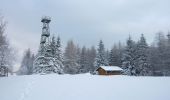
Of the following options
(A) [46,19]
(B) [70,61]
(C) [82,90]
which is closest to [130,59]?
(B) [70,61]

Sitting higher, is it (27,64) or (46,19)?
(46,19)

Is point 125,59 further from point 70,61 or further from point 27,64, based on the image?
point 27,64

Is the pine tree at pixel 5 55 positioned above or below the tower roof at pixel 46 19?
below

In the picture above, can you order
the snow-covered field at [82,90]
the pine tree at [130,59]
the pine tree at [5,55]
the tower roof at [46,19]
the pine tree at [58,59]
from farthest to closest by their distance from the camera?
the pine tree at [130,59], the tower roof at [46,19], the pine tree at [58,59], the pine tree at [5,55], the snow-covered field at [82,90]

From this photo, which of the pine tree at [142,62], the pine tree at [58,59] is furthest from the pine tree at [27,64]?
the pine tree at [142,62]

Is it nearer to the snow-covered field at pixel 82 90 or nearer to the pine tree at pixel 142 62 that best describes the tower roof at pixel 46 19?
the pine tree at pixel 142 62

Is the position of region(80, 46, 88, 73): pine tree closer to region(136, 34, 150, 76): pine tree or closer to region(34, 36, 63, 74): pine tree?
region(34, 36, 63, 74): pine tree

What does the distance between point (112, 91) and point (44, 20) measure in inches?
1485

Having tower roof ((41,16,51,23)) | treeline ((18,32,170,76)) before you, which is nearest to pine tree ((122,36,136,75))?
treeline ((18,32,170,76))

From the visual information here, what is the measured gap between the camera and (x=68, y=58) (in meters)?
63.8

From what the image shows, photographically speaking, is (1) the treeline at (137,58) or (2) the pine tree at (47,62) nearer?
(2) the pine tree at (47,62)

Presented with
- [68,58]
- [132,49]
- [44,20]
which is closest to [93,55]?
[68,58]

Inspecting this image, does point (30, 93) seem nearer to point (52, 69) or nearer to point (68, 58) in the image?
point (52, 69)

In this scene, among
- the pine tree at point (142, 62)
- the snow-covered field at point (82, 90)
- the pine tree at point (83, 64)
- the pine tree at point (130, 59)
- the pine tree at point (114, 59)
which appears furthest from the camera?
the pine tree at point (83, 64)
